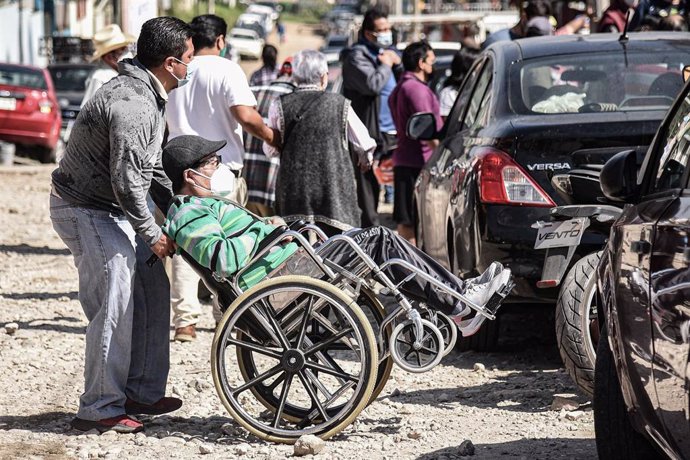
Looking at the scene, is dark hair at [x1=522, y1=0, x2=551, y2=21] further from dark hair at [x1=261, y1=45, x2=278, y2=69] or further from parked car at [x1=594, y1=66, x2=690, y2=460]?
parked car at [x1=594, y1=66, x2=690, y2=460]

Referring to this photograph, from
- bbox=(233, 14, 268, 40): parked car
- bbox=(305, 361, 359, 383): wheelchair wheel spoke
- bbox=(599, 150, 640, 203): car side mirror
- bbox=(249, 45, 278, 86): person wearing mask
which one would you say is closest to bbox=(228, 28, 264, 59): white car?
bbox=(233, 14, 268, 40): parked car

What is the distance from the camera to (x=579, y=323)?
5961 millimetres

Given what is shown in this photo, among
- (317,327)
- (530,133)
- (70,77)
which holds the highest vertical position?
(530,133)

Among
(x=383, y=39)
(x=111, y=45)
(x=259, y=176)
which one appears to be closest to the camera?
(x=259, y=176)

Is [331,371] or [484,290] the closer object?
[331,371]

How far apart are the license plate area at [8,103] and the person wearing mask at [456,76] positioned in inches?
447

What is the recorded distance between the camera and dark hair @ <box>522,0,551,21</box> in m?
12.4

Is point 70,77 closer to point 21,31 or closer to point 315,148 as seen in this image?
point 21,31

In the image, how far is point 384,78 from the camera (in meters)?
11.9

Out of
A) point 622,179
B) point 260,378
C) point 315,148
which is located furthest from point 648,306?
point 315,148

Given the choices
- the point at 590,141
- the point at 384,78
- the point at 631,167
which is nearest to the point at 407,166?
the point at 384,78

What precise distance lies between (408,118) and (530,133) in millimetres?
4178

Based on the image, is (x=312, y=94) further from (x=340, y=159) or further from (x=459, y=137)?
(x=459, y=137)

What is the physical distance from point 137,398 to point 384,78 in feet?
20.4
